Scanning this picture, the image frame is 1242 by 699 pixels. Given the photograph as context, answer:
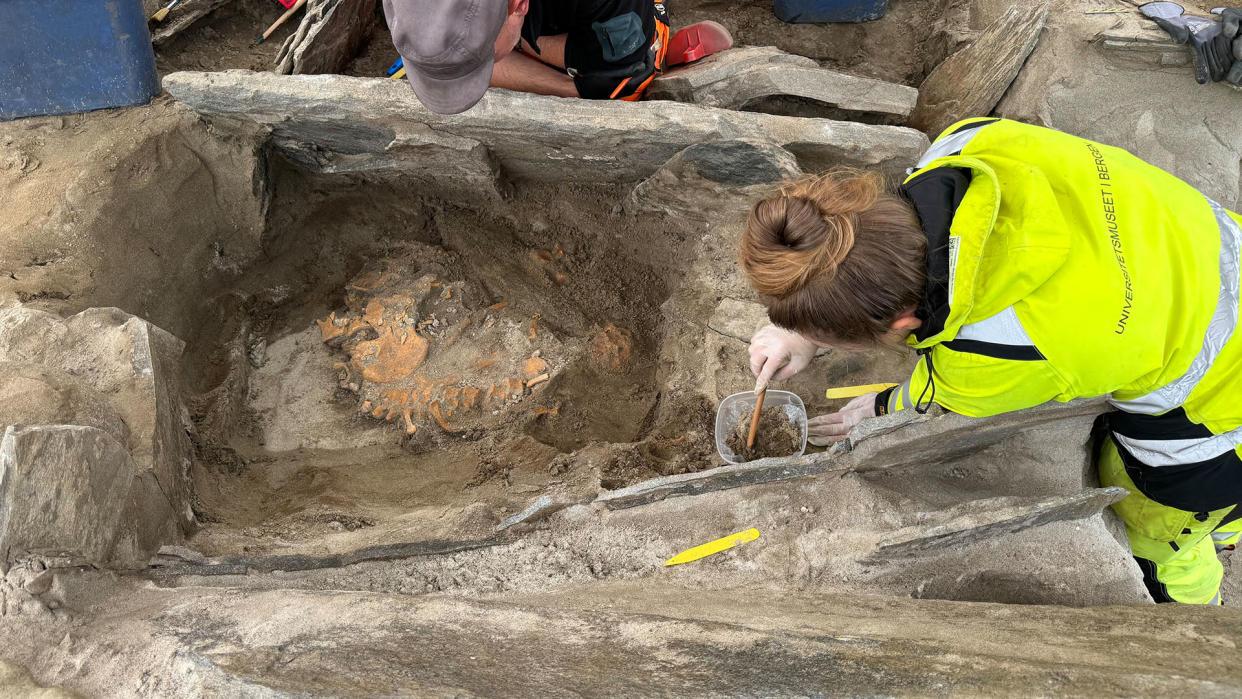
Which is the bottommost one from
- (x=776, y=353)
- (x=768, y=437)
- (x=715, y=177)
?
(x=768, y=437)

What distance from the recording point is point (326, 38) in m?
2.93

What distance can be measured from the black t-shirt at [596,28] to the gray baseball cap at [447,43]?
48 centimetres

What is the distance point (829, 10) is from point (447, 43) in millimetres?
2325

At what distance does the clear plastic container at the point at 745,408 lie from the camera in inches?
91.2

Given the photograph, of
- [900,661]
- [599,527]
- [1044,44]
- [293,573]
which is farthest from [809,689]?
[1044,44]

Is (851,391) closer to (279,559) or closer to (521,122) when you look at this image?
(521,122)

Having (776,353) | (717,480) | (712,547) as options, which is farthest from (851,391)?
(712,547)

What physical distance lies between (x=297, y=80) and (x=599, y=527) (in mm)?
1865

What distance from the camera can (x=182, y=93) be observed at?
2.51 meters

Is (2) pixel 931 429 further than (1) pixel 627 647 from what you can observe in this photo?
Yes

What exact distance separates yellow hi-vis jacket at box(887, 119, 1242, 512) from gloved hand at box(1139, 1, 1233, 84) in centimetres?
134

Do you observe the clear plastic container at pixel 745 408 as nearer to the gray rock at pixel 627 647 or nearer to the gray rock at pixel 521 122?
the gray rock at pixel 627 647

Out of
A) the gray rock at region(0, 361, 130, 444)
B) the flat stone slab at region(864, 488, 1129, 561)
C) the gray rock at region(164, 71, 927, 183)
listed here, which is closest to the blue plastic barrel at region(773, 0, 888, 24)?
the gray rock at region(164, 71, 927, 183)

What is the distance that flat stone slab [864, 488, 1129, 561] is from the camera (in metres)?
1.72
